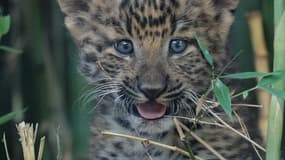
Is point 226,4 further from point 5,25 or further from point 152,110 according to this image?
point 5,25

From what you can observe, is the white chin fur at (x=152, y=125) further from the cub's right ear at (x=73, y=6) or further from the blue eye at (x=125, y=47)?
the cub's right ear at (x=73, y=6)

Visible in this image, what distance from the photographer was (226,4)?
477 cm

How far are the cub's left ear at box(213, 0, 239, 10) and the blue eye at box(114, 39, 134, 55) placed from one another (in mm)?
486

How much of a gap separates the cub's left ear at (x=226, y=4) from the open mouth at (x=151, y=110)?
2.13 ft

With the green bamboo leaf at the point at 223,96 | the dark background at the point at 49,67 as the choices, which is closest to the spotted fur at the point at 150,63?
the green bamboo leaf at the point at 223,96

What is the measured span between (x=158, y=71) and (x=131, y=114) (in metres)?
0.30

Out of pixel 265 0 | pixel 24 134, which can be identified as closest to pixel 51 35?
pixel 265 0

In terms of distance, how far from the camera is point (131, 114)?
4551mm

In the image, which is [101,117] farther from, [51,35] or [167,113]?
[51,35]

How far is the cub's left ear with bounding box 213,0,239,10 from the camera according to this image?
474 centimetres

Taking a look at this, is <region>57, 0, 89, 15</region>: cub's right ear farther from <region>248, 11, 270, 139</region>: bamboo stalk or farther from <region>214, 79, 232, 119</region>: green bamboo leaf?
<region>214, 79, 232, 119</region>: green bamboo leaf

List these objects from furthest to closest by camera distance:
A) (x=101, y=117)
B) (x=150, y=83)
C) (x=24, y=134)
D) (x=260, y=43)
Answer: (x=260, y=43) < (x=101, y=117) < (x=150, y=83) < (x=24, y=134)

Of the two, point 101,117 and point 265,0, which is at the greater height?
point 265,0

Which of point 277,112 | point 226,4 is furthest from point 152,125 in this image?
point 277,112
